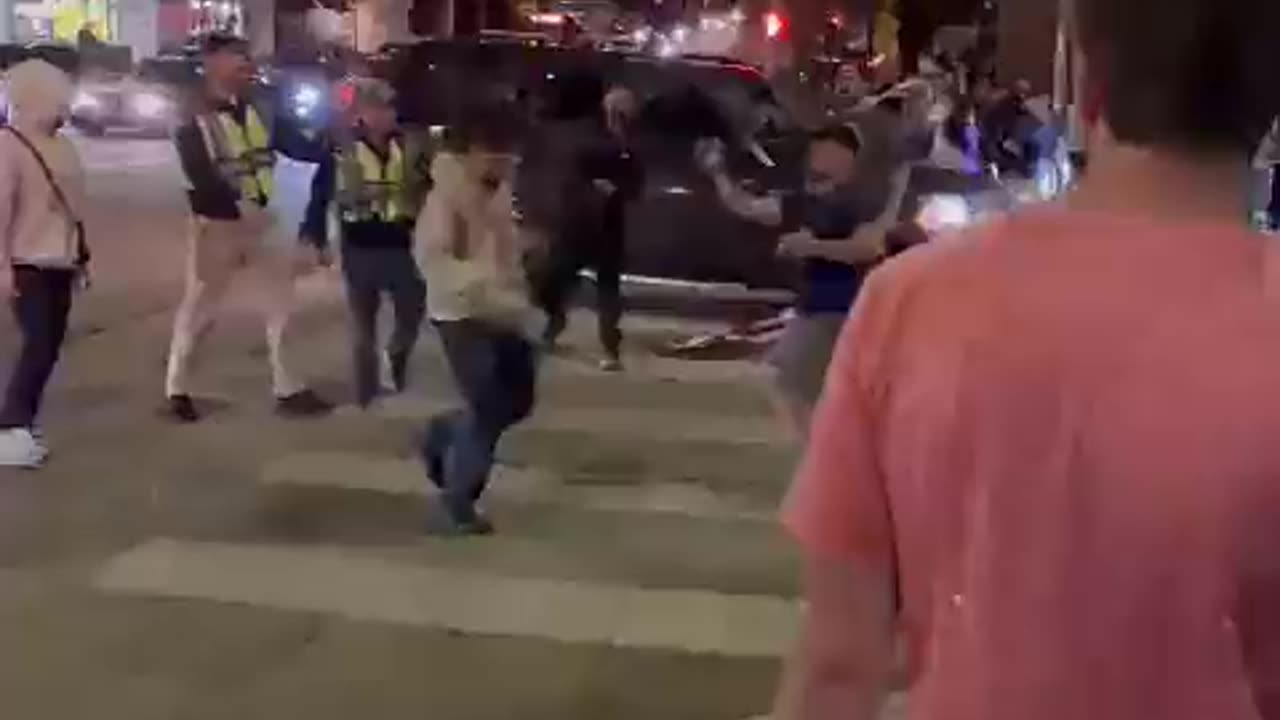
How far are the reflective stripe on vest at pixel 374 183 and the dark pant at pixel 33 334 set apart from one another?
1752mm

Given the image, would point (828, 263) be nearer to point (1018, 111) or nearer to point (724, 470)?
point (724, 470)

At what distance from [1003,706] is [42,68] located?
8439 mm

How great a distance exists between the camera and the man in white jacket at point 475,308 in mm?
8000

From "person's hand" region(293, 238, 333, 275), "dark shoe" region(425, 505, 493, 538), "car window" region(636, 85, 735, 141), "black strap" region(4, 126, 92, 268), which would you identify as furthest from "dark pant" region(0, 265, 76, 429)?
"car window" region(636, 85, 735, 141)

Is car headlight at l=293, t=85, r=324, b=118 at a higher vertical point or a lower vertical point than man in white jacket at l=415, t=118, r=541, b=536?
higher

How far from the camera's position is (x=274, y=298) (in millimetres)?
11070

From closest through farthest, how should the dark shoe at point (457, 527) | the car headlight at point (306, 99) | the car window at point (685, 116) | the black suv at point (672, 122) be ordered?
the dark shoe at point (457, 527) < the black suv at point (672, 122) < the car window at point (685, 116) < the car headlight at point (306, 99)

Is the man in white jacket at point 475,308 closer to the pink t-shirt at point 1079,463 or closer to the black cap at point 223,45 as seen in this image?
the black cap at point 223,45

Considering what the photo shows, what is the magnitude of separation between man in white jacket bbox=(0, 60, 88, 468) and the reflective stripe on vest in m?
1.61

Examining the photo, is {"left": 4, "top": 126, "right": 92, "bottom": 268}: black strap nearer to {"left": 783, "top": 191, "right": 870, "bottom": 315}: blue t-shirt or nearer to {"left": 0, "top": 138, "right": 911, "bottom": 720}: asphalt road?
{"left": 0, "top": 138, "right": 911, "bottom": 720}: asphalt road

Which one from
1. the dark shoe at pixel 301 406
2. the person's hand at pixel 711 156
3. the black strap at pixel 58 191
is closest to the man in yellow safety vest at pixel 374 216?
the dark shoe at pixel 301 406

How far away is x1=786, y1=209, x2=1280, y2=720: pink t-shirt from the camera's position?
1.64m

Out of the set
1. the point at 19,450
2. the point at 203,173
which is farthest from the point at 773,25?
the point at 19,450

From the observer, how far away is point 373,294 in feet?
36.4
